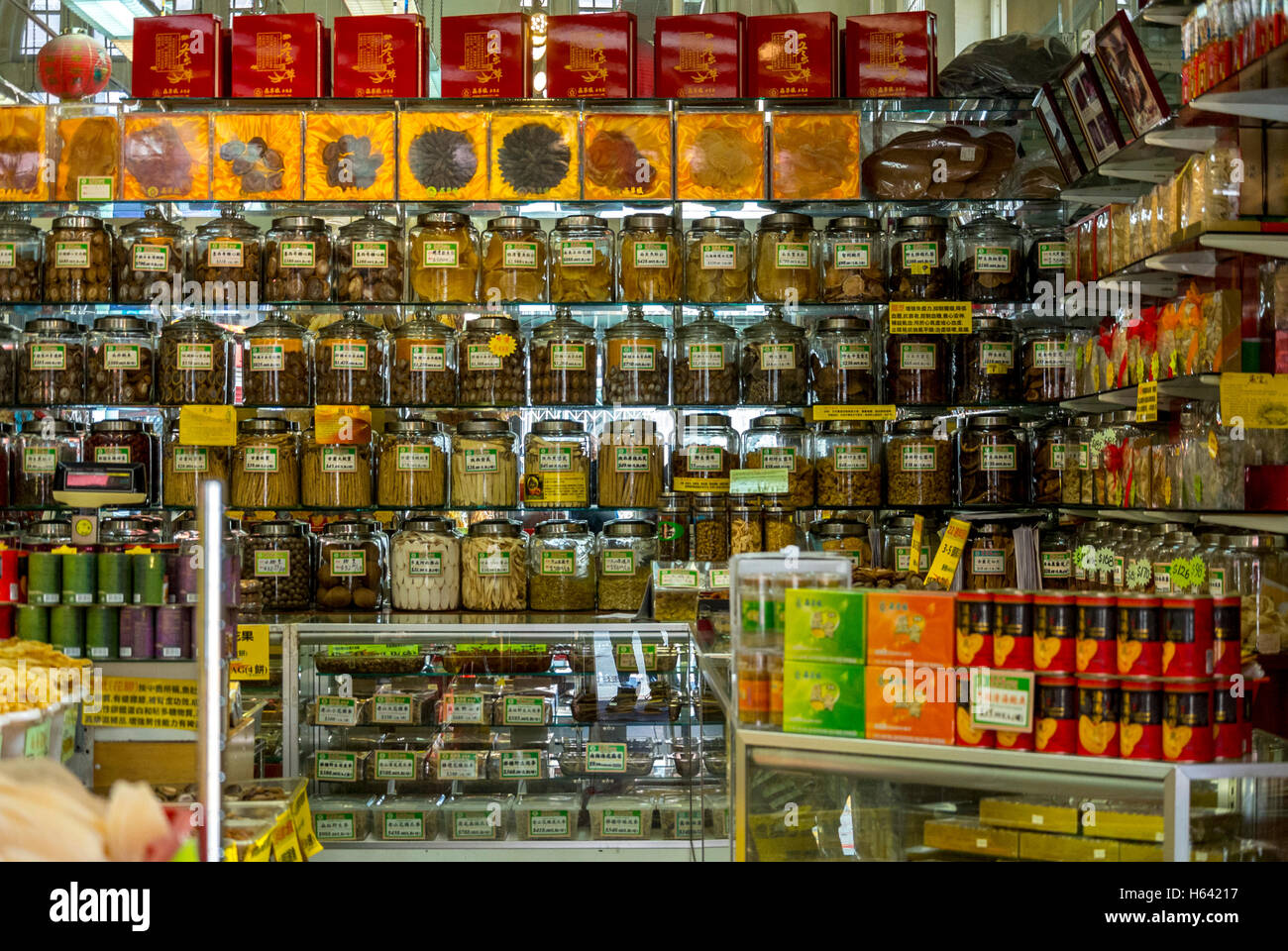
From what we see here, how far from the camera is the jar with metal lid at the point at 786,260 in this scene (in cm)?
387

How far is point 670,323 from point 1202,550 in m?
1.88

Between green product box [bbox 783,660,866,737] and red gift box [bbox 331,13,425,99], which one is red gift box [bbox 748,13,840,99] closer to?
red gift box [bbox 331,13,425,99]

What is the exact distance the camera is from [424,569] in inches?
145

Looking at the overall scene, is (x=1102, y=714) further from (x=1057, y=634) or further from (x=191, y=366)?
(x=191, y=366)

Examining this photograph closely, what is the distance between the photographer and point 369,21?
388 centimetres

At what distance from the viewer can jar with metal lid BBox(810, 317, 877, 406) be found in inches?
151

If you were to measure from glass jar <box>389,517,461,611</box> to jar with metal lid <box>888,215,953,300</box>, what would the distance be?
170 cm

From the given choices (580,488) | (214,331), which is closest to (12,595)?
(214,331)

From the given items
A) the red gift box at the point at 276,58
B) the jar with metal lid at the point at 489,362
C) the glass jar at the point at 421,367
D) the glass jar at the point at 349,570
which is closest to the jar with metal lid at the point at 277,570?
the glass jar at the point at 349,570

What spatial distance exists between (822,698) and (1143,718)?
46cm

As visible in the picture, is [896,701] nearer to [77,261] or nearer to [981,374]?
[981,374]

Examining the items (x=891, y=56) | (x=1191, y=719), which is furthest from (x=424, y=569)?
(x=1191, y=719)

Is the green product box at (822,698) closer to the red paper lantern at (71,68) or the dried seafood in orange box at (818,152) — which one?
the dried seafood in orange box at (818,152)

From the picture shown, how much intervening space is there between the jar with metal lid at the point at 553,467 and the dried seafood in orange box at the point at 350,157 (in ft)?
3.13
